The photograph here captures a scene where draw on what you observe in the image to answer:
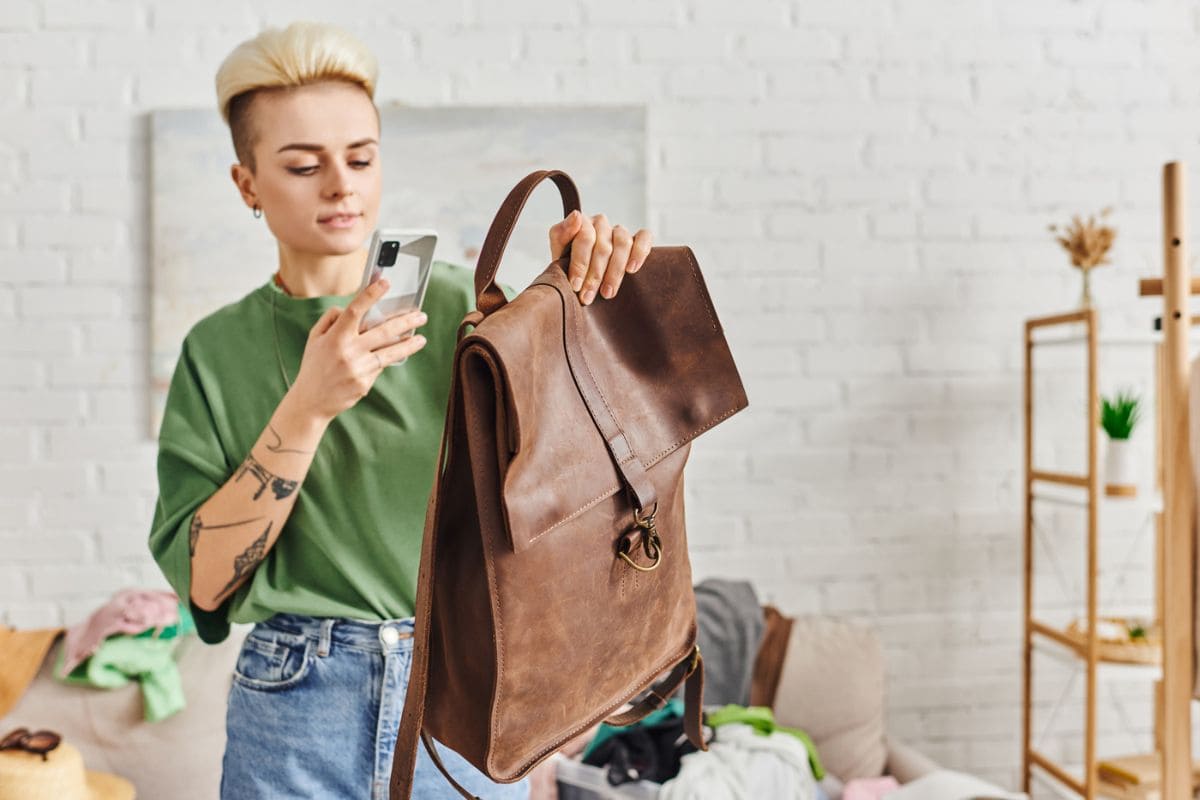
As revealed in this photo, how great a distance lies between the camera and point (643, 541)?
80 cm

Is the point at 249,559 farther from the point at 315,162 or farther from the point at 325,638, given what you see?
the point at 315,162

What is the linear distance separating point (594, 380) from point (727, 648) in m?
1.67

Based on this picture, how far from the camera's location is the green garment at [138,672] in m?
2.17

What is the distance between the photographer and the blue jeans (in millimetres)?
998

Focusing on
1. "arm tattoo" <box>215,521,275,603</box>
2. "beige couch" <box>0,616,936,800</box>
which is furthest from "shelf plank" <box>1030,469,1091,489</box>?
"arm tattoo" <box>215,521,275,603</box>

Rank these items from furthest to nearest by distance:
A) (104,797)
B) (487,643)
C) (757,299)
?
(757,299), (104,797), (487,643)

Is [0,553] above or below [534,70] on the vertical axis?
below

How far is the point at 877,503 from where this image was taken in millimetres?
2635

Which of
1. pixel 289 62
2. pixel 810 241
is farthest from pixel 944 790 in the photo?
pixel 289 62

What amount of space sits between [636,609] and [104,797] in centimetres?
167

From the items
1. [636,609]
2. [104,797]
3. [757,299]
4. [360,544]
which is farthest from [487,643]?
[757,299]

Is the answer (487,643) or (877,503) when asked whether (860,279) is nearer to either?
(877,503)

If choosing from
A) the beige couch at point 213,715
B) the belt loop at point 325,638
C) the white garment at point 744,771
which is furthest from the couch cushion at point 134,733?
the belt loop at point 325,638

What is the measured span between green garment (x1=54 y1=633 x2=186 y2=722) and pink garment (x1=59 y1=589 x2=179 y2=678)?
0.02 m
